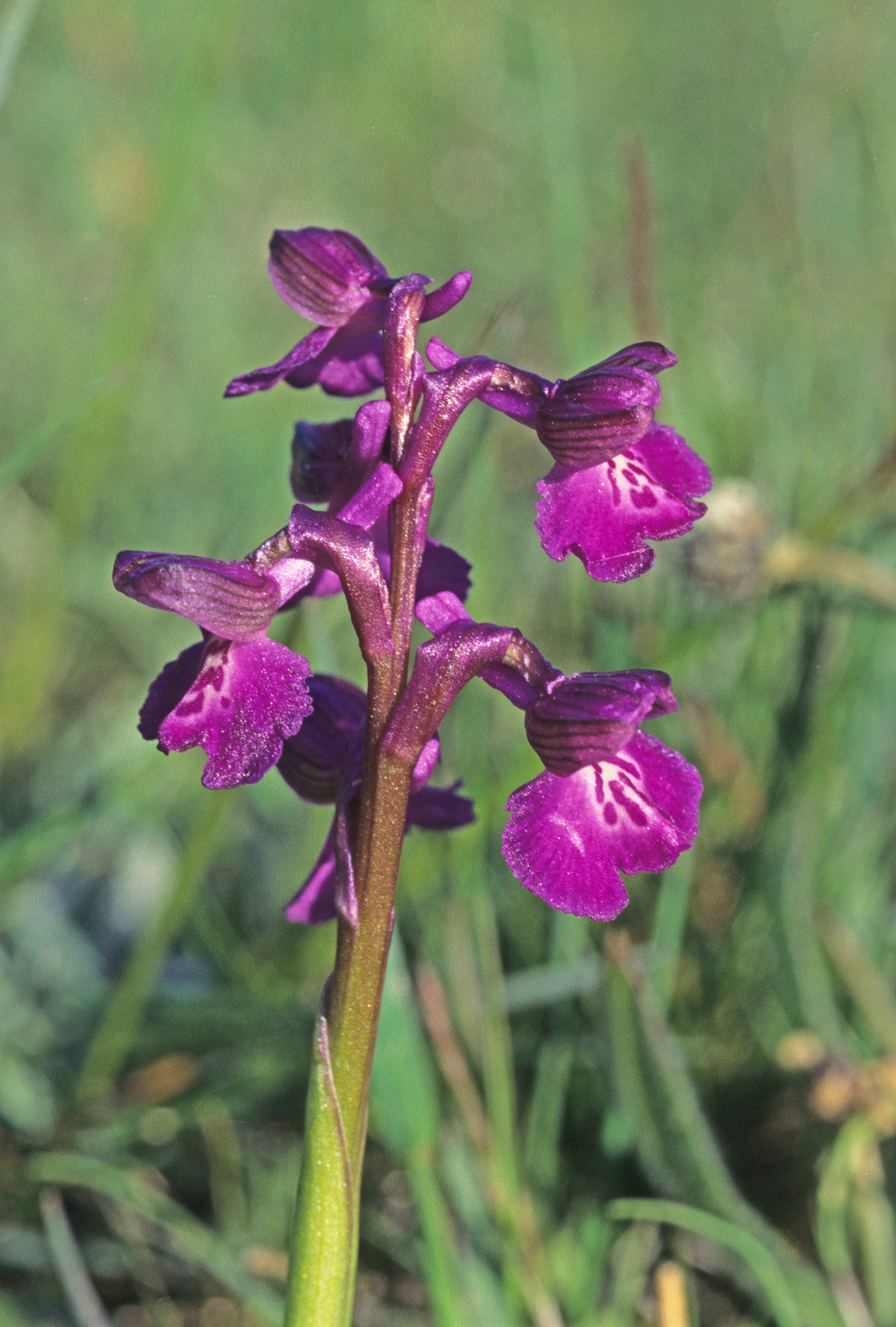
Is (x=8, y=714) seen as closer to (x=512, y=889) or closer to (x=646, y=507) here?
(x=512, y=889)

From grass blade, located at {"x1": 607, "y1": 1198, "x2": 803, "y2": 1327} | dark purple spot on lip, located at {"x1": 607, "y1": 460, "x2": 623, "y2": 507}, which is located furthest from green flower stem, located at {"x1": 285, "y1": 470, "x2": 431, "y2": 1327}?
grass blade, located at {"x1": 607, "y1": 1198, "x2": 803, "y2": 1327}

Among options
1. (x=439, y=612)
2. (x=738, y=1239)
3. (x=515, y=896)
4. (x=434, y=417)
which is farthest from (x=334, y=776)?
(x=515, y=896)

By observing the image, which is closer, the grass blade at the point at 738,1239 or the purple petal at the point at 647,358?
the purple petal at the point at 647,358

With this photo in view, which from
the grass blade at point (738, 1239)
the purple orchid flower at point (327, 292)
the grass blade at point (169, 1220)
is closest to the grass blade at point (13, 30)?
the purple orchid flower at point (327, 292)

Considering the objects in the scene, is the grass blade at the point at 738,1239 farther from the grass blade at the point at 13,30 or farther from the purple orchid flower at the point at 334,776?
the grass blade at the point at 13,30

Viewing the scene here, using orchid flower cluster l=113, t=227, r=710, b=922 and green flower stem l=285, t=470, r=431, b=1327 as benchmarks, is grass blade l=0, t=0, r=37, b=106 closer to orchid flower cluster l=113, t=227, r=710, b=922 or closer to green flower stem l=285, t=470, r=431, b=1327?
orchid flower cluster l=113, t=227, r=710, b=922

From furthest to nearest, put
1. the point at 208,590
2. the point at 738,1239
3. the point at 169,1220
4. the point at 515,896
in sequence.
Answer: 1. the point at 515,896
2. the point at 169,1220
3. the point at 738,1239
4. the point at 208,590

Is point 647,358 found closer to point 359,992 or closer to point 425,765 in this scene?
point 425,765
